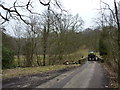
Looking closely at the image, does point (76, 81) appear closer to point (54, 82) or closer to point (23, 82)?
point (54, 82)

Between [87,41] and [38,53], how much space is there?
27436mm

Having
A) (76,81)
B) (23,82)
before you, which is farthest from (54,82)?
(23,82)

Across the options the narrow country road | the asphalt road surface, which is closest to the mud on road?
the narrow country road

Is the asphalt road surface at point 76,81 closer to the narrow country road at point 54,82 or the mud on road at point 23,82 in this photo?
the narrow country road at point 54,82

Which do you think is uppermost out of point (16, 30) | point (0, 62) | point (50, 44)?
point (16, 30)

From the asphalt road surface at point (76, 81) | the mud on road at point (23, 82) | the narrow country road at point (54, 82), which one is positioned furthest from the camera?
the asphalt road surface at point (76, 81)

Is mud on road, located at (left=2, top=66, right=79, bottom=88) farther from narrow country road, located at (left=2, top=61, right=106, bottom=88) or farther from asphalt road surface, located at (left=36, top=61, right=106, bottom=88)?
asphalt road surface, located at (left=36, top=61, right=106, bottom=88)

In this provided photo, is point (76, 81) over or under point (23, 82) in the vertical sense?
under

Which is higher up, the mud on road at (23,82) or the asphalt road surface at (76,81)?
the mud on road at (23,82)

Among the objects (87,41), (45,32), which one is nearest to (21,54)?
(45,32)

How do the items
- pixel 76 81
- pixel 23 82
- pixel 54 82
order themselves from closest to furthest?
pixel 23 82
pixel 54 82
pixel 76 81

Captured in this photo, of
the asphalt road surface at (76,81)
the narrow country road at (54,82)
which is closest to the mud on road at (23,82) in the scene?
the narrow country road at (54,82)

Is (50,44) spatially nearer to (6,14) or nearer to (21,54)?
(21,54)

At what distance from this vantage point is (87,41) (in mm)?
67875
